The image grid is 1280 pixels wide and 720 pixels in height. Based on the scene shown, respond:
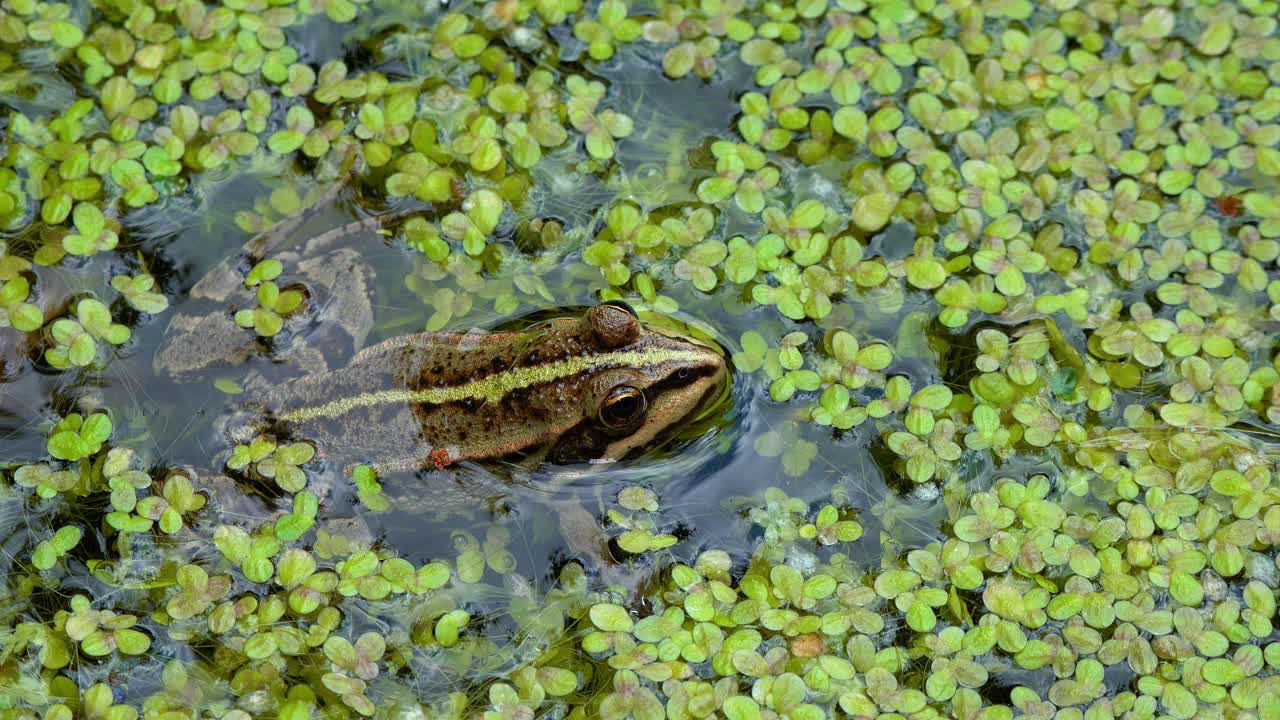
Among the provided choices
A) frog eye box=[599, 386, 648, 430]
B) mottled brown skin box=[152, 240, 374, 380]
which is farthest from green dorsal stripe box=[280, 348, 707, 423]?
mottled brown skin box=[152, 240, 374, 380]

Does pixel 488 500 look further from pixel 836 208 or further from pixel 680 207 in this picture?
pixel 836 208

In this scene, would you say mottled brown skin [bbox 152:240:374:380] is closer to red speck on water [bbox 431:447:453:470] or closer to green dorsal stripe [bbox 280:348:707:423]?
green dorsal stripe [bbox 280:348:707:423]

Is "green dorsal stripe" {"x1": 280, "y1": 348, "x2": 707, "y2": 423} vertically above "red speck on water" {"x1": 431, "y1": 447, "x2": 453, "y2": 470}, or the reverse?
"green dorsal stripe" {"x1": 280, "y1": 348, "x2": 707, "y2": 423}

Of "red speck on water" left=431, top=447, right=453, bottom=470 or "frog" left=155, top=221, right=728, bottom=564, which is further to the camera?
"red speck on water" left=431, top=447, right=453, bottom=470

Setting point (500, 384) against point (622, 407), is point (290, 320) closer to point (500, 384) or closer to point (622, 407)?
point (500, 384)

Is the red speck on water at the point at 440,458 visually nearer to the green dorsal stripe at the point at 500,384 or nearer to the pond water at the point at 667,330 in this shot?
the pond water at the point at 667,330

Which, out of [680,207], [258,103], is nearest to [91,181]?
[258,103]

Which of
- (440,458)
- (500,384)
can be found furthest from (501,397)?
(440,458)
